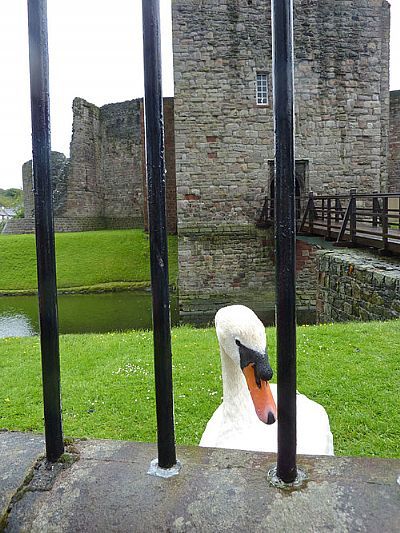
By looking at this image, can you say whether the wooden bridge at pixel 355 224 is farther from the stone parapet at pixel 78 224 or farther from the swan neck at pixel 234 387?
the stone parapet at pixel 78 224

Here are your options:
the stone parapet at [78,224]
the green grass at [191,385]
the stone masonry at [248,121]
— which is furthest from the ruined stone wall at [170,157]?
the green grass at [191,385]

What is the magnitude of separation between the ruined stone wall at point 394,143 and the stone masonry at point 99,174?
40.4 feet

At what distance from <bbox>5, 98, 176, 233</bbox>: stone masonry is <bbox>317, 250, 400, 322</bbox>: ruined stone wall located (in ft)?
58.0

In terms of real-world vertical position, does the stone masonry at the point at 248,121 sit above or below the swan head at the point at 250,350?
above

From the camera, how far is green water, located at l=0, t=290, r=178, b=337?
1236cm

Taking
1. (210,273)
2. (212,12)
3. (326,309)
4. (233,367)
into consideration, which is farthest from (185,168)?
(233,367)

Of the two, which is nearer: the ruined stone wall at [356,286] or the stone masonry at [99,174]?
the ruined stone wall at [356,286]

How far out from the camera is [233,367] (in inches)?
103

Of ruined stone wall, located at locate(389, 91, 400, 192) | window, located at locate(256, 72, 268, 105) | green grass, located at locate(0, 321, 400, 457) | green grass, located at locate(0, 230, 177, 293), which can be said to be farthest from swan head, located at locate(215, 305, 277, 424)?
ruined stone wall, located at locate(389, 91, 400, 192)

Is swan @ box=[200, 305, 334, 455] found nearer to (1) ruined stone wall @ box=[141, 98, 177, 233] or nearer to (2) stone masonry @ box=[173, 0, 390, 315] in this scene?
(2) stone masonry @ box=[173, 0, 390, 315]

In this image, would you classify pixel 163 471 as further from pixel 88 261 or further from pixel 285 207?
pixel 88 261

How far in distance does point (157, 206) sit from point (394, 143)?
76.2 ft

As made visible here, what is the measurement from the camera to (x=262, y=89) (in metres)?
15.8

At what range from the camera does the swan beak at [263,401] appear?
1958 millimetres
